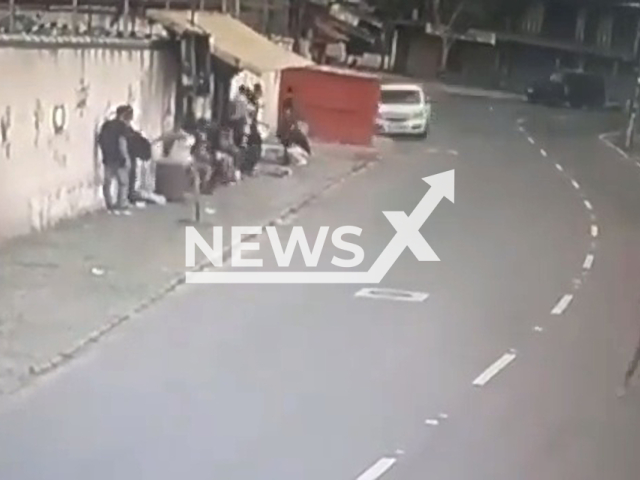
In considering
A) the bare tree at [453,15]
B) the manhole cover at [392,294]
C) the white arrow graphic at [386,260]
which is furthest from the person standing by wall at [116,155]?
the bare tree at [453,15]

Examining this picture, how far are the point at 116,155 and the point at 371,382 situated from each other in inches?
414

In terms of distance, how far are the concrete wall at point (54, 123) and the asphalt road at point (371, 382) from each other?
10.4ft

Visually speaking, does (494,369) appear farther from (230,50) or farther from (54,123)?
(230,50)

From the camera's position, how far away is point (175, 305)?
17844mm

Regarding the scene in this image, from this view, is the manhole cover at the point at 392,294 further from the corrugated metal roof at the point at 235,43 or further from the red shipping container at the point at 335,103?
the red shipping container at the point at 335,103

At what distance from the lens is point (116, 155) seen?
24141mm

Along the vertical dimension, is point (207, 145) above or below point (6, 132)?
below

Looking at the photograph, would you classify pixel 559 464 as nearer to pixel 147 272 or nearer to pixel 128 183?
pixel 147 272

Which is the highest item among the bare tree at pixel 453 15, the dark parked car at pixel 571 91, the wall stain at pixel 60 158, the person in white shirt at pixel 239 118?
the wall stain at pixel 60 158

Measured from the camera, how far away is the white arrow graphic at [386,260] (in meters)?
20.0

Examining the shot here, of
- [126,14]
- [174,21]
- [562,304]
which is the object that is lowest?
[562,304]

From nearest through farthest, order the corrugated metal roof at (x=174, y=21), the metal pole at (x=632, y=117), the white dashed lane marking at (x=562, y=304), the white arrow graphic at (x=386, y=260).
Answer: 1. the white dashed lane marking at (x=562, y=304)
2. the white arrow graphic at (x=386, y=260)
3. the corrugated metal roof at (x=174, y=21)
4. the metal pole at (x=632, y=117)

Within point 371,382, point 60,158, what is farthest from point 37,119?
point 371,382

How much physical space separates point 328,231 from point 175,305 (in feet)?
24.0
